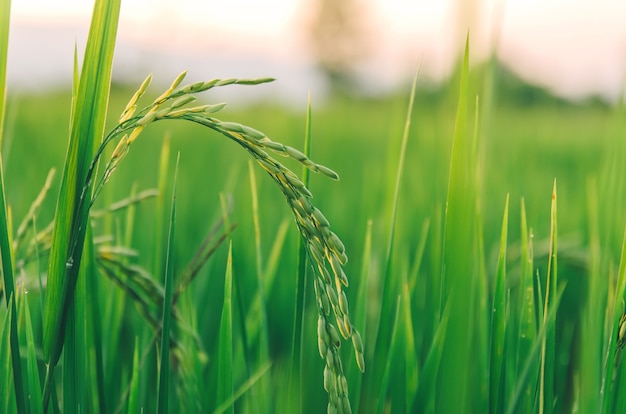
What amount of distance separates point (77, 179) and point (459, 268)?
0.24m

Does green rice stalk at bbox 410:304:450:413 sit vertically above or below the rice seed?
below

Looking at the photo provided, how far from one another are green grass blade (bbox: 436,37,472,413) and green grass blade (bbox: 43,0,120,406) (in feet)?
0.75

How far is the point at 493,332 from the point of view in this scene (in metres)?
0.54

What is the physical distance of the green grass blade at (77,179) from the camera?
42cm

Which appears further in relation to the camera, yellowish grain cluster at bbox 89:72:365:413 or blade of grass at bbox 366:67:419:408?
blade of grass at bbox 366:67:419:408

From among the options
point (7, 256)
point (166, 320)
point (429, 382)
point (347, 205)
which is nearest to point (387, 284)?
point (429, 382)

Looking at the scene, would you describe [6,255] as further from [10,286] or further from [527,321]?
[527,321]

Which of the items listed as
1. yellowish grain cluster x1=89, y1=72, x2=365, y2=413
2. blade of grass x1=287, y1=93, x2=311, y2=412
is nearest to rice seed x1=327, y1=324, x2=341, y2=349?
yellowish grain cluster x1=89, y1=72, x2=365, y2=413

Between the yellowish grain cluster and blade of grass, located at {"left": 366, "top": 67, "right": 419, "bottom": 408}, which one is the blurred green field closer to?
blade of grass, located at {"left": 366, "top": 67, "right": 419, "bottom": 408}

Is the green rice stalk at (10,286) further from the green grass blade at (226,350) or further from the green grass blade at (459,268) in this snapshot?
the green grass blade at (459,268)

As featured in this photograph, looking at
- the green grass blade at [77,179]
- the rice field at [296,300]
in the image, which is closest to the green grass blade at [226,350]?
the rice field at [296,300]

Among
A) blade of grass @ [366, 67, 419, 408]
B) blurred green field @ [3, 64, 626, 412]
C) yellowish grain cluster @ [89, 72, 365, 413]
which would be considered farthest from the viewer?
blurred green field @ [3, 64, 626, 412]

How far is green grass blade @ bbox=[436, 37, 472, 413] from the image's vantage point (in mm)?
403

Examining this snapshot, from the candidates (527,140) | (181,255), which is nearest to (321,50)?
(527,140)
